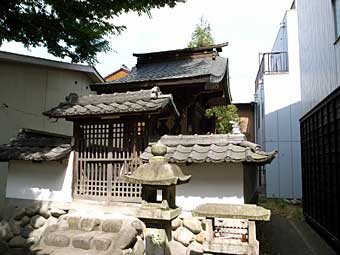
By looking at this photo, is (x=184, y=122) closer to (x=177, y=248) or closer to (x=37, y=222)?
(x=177, y=248)

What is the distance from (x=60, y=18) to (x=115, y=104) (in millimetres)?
3578

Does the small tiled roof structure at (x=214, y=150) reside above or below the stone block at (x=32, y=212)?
above

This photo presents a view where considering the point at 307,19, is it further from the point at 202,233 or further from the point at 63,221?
the point at 63,221

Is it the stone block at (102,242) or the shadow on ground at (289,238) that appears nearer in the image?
the stone block at (102,242)

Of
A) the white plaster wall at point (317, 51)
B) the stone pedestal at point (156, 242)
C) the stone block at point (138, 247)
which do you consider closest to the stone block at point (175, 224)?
the stone block at point (138, 247)

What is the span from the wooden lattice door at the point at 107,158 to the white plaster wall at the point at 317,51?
16.1 ft

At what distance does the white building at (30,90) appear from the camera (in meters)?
12.0

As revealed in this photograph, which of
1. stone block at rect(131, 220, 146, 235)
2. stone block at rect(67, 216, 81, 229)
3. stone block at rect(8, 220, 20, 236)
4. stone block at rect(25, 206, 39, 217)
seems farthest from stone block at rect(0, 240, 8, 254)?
stone block at rect(131, 220, 146, 235)

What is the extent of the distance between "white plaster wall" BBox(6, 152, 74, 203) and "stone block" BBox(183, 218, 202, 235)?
10.9 ft

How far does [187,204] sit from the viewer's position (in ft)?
24.0

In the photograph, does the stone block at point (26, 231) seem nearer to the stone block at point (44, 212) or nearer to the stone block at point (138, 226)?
the stone block at point (44, 212)

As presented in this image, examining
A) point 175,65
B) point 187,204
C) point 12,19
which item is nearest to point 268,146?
point 175,65

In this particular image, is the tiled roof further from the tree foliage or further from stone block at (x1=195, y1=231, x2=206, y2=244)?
the tree foliage

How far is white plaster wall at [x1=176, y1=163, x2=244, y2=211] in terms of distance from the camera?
6977 mm
